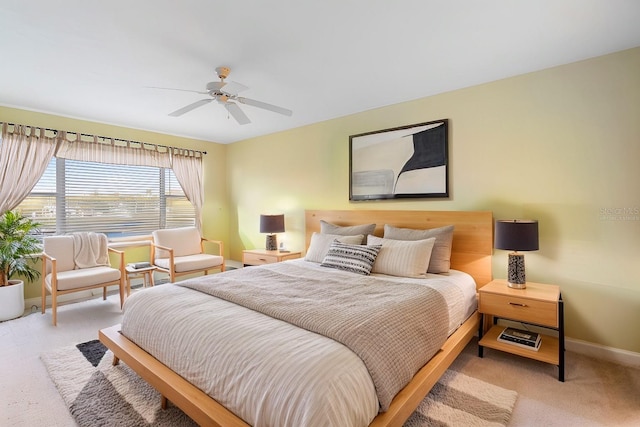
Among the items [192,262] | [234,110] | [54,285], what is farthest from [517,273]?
[54,285]

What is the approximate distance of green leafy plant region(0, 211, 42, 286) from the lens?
3.46 meters

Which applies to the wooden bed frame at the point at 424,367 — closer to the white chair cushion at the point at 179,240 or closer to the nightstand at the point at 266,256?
the nightstand at the point at 266,256

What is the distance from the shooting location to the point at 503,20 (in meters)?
2.10

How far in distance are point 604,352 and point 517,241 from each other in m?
1.18

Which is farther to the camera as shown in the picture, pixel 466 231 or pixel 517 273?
pixel 466 231

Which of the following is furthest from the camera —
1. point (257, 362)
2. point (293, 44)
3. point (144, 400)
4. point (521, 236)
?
point (521, 236)

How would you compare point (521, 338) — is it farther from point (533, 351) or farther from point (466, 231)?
point (466, 231)

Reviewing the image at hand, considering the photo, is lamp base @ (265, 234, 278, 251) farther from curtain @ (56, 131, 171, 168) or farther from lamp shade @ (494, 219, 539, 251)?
lamp shade @ (494, 219, 539, 251)

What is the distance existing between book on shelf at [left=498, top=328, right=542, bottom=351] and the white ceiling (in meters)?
2.31

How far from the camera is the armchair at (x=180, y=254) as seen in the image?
14.0 feet

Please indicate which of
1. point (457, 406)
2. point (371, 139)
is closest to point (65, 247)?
point (371, 139)

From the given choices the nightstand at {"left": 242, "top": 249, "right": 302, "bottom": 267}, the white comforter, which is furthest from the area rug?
the nightstand at {"left": 242, "top": 249, "right": 302, "bottom": 267}

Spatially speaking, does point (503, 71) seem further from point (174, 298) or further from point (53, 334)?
point (53, 334)

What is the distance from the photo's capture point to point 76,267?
3.96 metres
